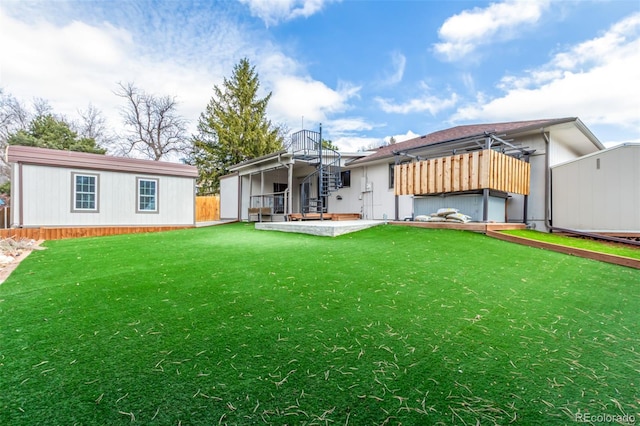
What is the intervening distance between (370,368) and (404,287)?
1.52 metres

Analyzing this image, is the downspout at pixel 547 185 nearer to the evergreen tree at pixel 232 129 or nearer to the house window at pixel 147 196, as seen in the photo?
the house window at pixel 147 196

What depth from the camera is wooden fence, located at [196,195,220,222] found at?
18578mm

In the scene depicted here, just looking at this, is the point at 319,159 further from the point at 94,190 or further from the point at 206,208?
the point at 206,208

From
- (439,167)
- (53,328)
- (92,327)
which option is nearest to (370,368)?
(92,327)

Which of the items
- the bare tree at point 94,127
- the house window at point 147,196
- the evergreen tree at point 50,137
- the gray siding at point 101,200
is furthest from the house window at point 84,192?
the bare tree at point 94,127

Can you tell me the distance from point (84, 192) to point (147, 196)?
1.88 m

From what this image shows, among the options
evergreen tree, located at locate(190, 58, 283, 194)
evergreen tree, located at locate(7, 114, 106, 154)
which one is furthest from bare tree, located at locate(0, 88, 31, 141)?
evergreen tree, located at locate(190, 58, 283, 194)

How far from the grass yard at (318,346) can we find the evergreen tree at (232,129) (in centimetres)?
2036

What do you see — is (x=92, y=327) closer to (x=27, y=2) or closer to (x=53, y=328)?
(x=53, y=328)

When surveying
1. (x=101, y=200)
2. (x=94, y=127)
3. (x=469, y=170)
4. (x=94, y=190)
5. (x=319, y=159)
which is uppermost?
(x=94, y=127)

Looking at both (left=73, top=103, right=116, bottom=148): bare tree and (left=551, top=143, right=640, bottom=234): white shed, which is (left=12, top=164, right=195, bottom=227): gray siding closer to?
(left=551, top=143, right=640, bottom=234): white shed

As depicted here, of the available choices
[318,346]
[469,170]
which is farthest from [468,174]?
[318,346]

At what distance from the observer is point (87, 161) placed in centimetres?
993

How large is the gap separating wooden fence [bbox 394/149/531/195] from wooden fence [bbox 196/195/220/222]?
13865 mm
